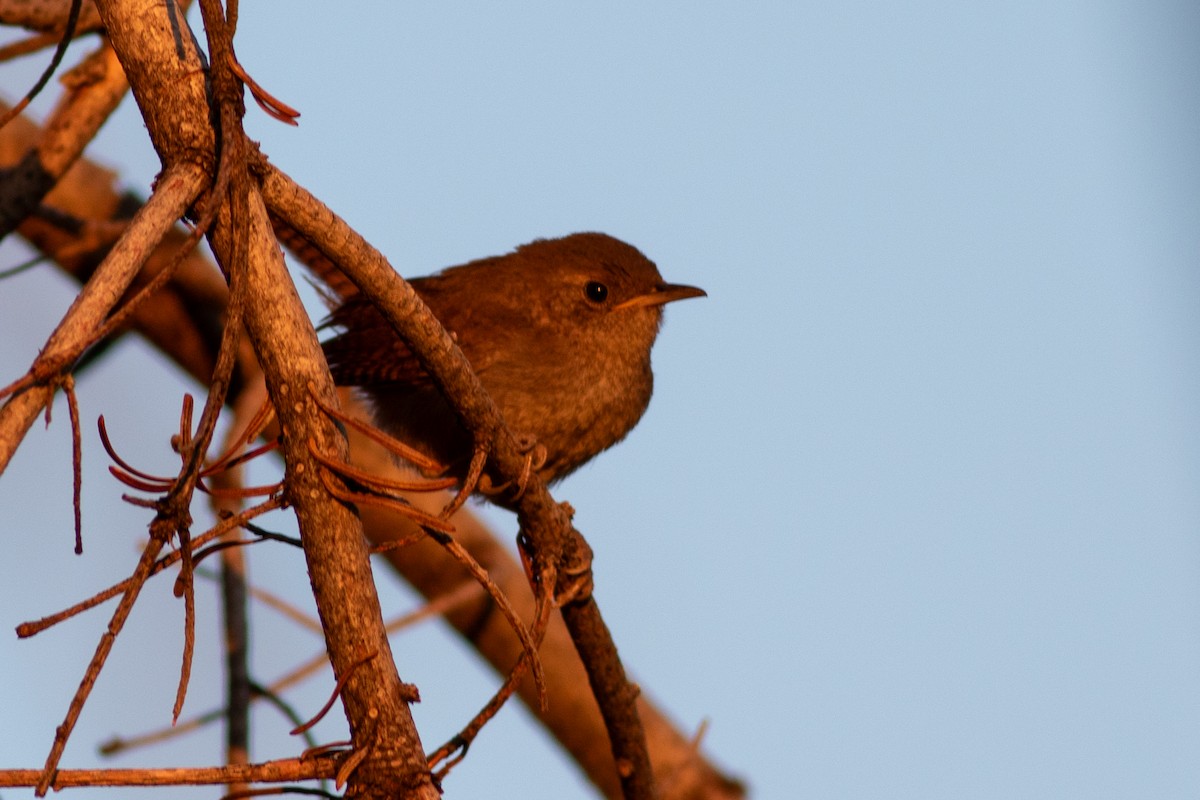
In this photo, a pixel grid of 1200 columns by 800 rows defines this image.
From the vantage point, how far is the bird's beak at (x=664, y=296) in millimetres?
5176

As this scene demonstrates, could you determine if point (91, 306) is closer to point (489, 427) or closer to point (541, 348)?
point (489, 427)

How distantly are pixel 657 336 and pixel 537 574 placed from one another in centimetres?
169

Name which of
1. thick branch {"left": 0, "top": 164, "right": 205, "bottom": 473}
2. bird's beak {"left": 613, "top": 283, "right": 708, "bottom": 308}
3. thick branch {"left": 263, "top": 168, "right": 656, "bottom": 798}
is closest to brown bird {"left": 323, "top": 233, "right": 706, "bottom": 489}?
bird's beak {"left": 613, "top": 283, "right": 708, "bottom": 308}

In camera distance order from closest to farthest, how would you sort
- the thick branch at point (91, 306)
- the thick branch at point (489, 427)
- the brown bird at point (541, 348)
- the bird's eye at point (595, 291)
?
the thick branch at point (91, 306) < the thick branch at point (489, 427) < the brown bird at point (541, 348) < the bird's eye at point (595, 291)

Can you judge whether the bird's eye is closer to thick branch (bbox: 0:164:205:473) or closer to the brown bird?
the brown bird

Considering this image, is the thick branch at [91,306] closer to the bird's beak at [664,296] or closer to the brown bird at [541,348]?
the brown bird at [541,348]

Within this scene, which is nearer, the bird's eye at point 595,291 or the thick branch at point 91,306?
the thick branch at point 91,306

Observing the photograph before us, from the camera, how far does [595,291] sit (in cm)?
518

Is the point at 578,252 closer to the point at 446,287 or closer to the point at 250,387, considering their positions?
the point at 446,287

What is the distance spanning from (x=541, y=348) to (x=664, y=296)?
601 millimetres

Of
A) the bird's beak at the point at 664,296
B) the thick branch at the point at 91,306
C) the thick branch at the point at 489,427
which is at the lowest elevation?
the thick branch at the point at 91,306

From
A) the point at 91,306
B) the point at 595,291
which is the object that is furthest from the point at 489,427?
the point at 595,291

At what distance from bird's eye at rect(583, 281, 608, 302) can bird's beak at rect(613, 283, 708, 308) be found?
2.7 inches

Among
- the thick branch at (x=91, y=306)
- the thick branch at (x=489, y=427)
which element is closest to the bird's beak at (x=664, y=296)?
the thick branch at (x=489, y=427)
